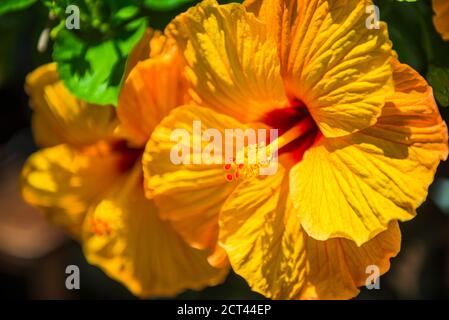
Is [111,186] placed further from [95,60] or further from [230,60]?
[230,60]

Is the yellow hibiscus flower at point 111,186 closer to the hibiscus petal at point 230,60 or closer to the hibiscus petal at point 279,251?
the hibiscus petal at point 230,60

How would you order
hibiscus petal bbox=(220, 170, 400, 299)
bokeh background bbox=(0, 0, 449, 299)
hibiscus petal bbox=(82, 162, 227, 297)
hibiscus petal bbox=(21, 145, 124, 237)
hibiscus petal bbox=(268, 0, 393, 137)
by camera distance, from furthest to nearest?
hibiscus petal bbox=(21, 145, 124, 237), hibiscus petal bbox=(82, 162, 227, 297), bokeh background bbox=(0, 0, 449, 299), hibiscus petal bbox=(220, 170, 400, 299), hibiscus petal bbox=(268, 0, 393, 137)

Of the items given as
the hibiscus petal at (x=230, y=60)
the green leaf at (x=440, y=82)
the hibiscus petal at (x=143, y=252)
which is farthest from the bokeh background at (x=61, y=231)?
the hibiscus petal at (x=143, y=252)

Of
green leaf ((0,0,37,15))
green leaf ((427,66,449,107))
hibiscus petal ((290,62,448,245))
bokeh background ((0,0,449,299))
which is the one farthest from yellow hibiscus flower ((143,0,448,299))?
green leaf ((0,0,37,15))

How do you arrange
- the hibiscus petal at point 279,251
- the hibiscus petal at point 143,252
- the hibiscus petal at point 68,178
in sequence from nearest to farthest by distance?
the hibiscus petal at point 279,251 < the hibiscus petal at point 143,252 < the hibiscus petal at point 68,178

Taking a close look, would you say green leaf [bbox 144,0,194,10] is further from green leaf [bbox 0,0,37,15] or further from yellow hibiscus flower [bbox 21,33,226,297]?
green leaf [bbox 0,0,37,15]

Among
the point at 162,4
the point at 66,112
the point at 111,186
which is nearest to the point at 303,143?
the point at 162,4

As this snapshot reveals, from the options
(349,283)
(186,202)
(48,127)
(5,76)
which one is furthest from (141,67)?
(5,76)
